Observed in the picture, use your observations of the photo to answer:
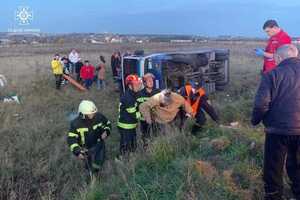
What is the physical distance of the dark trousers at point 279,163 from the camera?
14.8 ft

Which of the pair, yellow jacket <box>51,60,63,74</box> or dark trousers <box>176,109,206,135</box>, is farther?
yellow jacket <box>51,60,63,74</box>

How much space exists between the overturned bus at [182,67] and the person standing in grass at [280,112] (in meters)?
8.65

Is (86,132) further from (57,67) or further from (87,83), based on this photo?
(57,67)

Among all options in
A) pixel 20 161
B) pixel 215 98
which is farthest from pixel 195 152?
pixel 215 98

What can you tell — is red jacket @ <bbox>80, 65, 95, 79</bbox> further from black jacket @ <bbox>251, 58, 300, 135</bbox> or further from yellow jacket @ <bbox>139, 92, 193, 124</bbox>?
black jacket @ <bbox>251, 58, 300, 135</bbox>

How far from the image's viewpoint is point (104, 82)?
18.8 meters

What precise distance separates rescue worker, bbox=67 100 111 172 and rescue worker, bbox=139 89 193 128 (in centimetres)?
74

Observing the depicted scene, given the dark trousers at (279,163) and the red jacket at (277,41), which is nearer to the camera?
the dark trousers at (279,163)

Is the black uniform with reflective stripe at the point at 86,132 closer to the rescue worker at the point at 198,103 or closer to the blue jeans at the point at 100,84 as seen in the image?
the rescue worker at the point at 198,103

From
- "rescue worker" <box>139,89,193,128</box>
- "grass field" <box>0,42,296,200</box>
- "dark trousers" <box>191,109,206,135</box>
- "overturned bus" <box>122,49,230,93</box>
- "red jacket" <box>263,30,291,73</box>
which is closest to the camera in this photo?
"grass field" <box>0,42,296,200</box>

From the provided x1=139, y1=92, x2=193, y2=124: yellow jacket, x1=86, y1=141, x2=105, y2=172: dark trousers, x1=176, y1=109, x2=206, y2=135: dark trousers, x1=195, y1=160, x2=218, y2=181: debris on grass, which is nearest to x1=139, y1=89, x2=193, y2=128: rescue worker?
x1=139, y1=92, x2=193, y2=124: yellow jacket

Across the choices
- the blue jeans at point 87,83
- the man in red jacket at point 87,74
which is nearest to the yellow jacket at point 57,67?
the man in red jacket at point 87,74

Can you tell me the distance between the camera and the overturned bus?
1441 centimetres

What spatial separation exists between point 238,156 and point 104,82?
44.4ft
